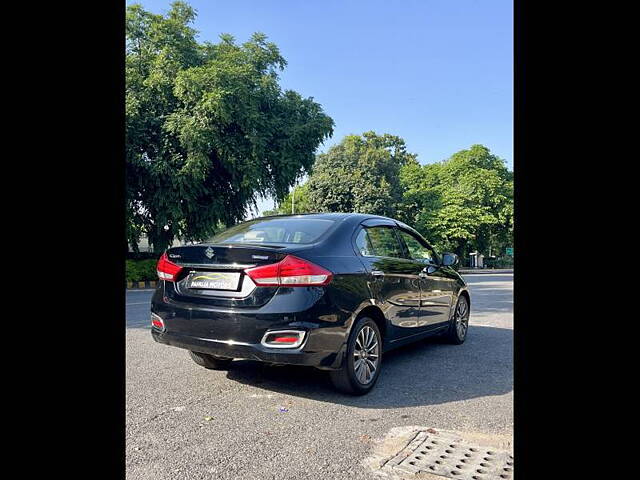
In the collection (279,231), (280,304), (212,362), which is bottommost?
(212,362)

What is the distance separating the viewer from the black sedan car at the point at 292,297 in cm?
358

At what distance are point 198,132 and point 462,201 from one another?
30.3 metres

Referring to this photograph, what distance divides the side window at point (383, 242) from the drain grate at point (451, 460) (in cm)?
195

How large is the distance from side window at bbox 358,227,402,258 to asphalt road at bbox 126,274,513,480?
1206 mm

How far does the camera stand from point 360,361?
4039 millimetres

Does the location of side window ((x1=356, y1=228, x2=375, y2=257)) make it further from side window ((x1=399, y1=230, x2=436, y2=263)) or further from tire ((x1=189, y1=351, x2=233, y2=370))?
tire ((x1=189, y1=351, x2=233, y2=370))

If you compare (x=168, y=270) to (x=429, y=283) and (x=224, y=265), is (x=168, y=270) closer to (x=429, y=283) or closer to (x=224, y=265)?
(x=224, y=265)

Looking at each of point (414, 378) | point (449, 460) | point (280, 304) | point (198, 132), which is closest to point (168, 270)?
point (280, 304)

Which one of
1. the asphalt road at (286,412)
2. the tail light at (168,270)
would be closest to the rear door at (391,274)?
the asphalt road at (286,412)

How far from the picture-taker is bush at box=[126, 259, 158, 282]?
18075 millimetres

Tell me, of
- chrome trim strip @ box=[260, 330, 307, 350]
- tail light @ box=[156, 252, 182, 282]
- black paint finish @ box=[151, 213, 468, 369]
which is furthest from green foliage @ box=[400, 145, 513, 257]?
chrome trim strip @ box=[260, 330, 307, 350]
